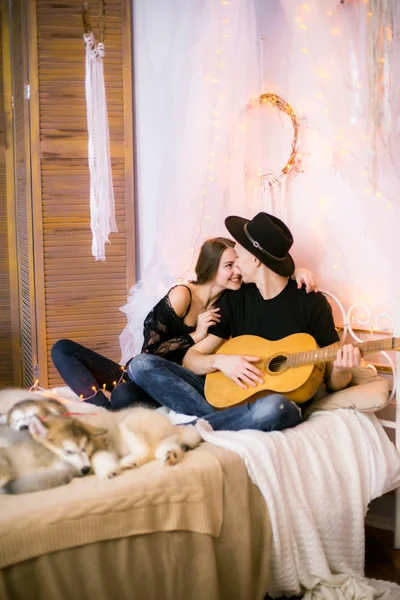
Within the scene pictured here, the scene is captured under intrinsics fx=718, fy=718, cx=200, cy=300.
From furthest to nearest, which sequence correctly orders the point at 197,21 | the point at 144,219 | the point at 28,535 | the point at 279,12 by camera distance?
the point at 144,219 < the point at 197,21 < the point at 279,12 < the point at 28,535

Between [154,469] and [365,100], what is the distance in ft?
5.59

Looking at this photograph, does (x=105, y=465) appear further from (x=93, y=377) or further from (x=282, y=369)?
(x=93, y=377)

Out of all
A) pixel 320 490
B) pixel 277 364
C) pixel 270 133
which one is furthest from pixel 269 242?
pixel 320 490

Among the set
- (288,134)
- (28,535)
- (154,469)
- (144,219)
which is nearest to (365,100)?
(288,134)

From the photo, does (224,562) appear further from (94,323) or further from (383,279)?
(94,323)

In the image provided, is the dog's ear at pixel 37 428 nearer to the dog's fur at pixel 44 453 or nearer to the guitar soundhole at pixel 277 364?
the dog's fur at pixel 44 453

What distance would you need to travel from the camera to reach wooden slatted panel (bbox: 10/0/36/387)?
373 centimetres

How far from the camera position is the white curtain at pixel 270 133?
2.86 metres

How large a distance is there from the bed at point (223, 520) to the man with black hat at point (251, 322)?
0.78 ft

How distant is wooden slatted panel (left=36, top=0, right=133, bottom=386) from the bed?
1.50 metres

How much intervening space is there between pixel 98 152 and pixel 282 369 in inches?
67.4

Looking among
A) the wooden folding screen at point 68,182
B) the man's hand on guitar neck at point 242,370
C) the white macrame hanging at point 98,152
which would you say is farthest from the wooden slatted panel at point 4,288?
the man's hand on guitar neck at point 242,370

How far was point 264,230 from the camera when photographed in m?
2.69

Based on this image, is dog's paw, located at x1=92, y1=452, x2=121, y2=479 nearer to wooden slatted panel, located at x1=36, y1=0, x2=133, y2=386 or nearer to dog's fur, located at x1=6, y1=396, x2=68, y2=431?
dog's fur, located at x1=6, y1=396, x2=68, y2=431
